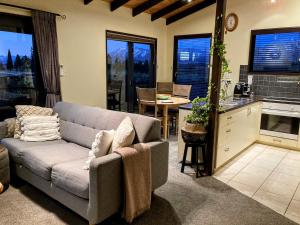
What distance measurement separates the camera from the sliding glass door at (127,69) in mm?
5438

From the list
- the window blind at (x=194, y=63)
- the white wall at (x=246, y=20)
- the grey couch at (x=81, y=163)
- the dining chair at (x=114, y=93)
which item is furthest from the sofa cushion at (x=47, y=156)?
the window blind at (x=194, y=63)

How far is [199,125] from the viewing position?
3.16 metres

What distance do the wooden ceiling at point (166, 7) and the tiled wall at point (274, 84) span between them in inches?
71.2

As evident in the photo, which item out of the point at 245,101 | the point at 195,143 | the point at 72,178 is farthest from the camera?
the point at 245,101

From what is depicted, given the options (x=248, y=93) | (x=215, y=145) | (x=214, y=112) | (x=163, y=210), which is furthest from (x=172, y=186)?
(x=248, y=93)

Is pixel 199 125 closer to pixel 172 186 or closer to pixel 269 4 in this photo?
pixel 172 186

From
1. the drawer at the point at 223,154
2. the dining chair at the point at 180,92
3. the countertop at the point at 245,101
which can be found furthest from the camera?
the dining chair at the point at 180,92

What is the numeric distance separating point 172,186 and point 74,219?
3.89 feet

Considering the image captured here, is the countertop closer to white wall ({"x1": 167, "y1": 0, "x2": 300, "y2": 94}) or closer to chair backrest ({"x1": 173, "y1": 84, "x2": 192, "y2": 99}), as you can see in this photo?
white wall ({"x1": 167, "y1": 0, "x2": 300, "y2": 94})

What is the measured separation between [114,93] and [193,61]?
217 cm

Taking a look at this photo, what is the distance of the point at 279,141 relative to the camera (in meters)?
4.50

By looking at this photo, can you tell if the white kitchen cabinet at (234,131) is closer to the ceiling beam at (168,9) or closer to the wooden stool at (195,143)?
the wooden stool at (195,143)

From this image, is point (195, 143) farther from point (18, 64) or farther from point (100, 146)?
point (18, 64)

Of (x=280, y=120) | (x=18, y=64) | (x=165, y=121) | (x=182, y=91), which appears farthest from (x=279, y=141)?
(x=18, y=64)
